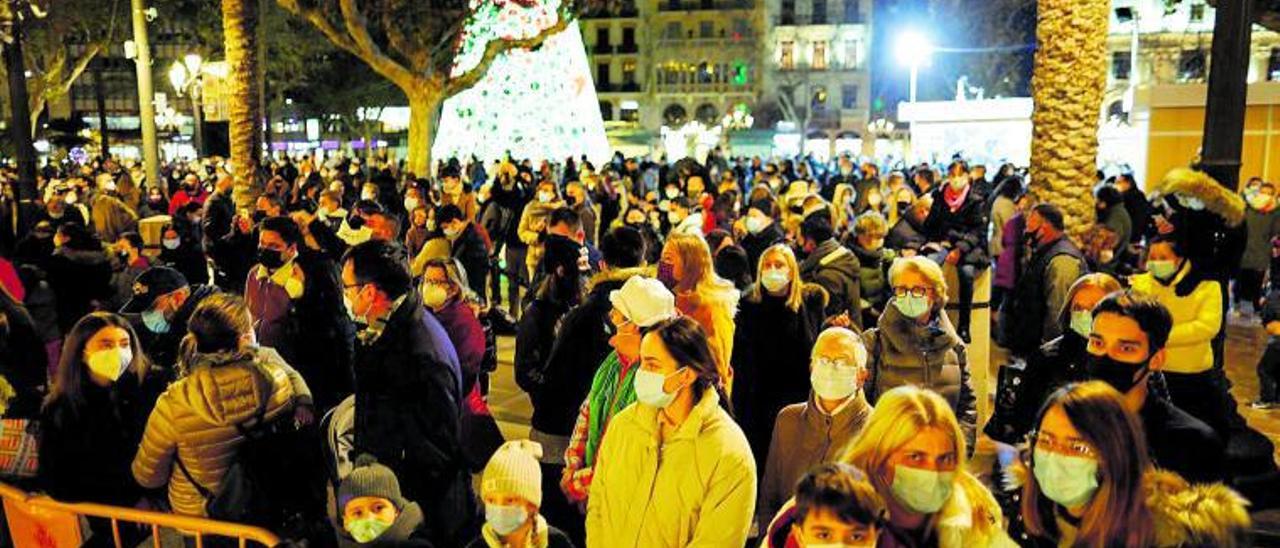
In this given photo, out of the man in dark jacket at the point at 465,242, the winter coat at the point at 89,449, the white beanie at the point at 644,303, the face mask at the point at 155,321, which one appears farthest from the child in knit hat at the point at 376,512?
the man in dark jacket at the point at 465,242

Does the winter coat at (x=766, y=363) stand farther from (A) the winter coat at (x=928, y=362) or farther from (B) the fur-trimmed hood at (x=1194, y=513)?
(B) the fur-trimmed hood at (x=1194, y=513)

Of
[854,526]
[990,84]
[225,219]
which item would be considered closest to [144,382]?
[854,526]

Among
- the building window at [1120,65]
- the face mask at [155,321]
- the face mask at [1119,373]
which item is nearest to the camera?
the face mask at [1119,373]

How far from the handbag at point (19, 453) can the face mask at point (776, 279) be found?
365cm

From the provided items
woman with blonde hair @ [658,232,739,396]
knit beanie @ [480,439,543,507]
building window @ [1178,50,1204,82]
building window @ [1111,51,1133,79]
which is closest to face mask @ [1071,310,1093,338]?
woman with blonde hair @ [658,232,739,396]

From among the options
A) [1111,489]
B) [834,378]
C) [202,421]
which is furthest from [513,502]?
[1111,489]

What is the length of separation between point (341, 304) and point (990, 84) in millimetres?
57860

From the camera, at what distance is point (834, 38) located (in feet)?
248

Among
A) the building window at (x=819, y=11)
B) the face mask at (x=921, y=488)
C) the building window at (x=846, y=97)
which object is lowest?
the face mask at (x=921, y=488)

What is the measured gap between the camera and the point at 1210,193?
241 inches

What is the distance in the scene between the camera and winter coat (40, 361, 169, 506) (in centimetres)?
464

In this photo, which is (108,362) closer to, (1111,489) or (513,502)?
(513,502)

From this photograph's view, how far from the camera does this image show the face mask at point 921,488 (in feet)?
10.6

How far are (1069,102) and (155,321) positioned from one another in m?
8.57
